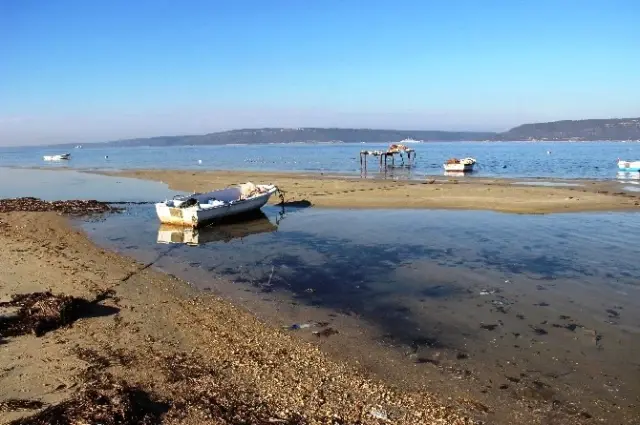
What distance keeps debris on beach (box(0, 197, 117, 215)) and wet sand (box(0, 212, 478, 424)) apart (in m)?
14.7

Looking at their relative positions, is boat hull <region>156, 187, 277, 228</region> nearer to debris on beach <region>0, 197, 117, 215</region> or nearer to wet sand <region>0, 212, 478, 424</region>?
debris on beach <region>0, 197, 117, 215</region>

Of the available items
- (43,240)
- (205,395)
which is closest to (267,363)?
(205,395)

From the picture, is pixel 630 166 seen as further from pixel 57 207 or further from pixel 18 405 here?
pixel 18 405

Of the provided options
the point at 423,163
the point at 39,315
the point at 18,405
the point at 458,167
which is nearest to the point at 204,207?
the point at 39,315

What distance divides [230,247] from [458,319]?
9.68m

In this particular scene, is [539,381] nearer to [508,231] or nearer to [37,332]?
[37,332]

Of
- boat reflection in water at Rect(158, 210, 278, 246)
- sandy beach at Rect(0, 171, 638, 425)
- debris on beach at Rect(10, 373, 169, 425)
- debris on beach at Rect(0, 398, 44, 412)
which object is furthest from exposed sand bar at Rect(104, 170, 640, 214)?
debris on beach at Rect(0, 398, 44, 412)

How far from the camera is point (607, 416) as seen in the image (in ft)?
22.6

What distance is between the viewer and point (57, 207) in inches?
1048

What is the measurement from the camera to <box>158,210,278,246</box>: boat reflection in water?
19.3m

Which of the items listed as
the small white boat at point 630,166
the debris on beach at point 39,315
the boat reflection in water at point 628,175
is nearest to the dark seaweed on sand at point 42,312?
the debris on beach at point 39,315

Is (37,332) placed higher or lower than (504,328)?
higher

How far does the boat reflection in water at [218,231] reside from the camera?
19.3 meters

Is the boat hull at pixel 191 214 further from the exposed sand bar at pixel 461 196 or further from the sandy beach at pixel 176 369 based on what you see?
the exposed sand bar at pixel 461 196
